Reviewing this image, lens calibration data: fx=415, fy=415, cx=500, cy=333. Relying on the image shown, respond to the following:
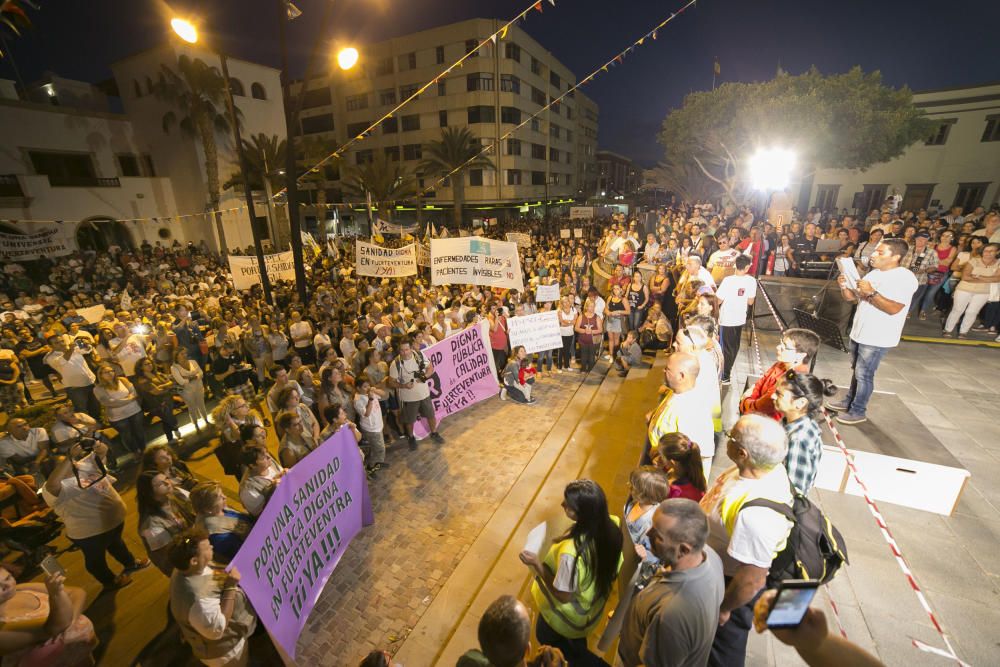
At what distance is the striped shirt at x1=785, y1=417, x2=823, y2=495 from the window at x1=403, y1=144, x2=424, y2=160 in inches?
1936

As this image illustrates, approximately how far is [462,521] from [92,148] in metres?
33.2

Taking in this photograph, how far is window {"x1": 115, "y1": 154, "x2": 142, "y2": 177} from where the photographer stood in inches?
1033

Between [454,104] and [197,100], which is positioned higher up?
[454,104]

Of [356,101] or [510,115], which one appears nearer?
[510,115]

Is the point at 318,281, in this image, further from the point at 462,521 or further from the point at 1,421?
the point at 462,521

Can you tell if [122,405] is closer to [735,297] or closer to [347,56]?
[347,56]

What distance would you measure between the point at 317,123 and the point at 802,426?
61099mm

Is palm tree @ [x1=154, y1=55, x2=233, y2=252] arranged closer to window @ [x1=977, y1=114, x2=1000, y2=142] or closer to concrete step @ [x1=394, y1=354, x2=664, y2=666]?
concrete step @ [x1=394, y1=354, x2=664, y2=666]

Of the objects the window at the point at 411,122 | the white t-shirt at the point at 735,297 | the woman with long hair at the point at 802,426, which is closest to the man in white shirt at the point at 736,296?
the white t-shirt at the point at 735,297

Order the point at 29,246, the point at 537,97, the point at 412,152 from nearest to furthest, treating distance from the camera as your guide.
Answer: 1. the point at 29,246
2. the point at 412,152
3. the point at 537,97

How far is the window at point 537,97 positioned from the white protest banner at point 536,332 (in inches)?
1871

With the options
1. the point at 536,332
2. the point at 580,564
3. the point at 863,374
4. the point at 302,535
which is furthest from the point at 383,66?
the point at 580,564

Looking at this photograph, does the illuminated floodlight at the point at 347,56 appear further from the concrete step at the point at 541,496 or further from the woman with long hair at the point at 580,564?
the woman with long hair at the point at 580,564

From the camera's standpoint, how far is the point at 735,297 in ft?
20.5
